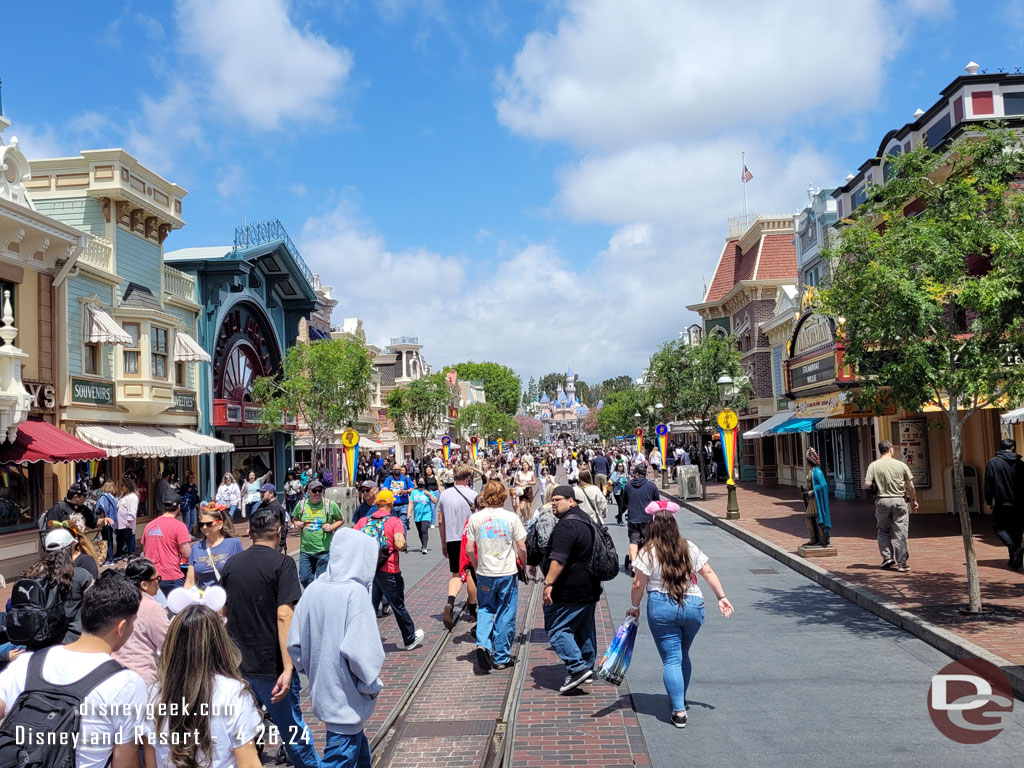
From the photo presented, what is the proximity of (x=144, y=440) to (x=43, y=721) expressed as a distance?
1912 centimetres

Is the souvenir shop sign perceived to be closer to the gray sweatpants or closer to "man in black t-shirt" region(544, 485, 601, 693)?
"man in black t-shirt" region(544, 485, 601, 693)

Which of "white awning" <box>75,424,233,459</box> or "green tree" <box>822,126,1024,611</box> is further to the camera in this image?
"white awning" <box>75,424,233,459</box>

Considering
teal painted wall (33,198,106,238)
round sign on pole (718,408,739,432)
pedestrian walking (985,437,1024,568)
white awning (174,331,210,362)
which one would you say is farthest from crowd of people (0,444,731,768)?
white awning (174,331,210,362)

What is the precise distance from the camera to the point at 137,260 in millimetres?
22250

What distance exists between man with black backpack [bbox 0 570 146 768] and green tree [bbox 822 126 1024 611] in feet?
25.8

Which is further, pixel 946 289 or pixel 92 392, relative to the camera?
pixel 92 392

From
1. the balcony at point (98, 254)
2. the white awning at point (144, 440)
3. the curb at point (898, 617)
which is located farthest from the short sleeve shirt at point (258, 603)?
the balcony at point (98, 254)

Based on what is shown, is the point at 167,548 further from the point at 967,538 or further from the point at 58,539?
the point at 967,538

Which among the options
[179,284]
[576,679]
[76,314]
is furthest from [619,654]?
[179,284]

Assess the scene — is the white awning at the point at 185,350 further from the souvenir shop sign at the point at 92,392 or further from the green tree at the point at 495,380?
the green tree at the point at 495,380

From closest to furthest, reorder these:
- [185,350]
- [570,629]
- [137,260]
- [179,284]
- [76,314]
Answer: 1. [570,629]
2. [76,314]
3. [137,260]
4. [185,350]
5. [179,284]

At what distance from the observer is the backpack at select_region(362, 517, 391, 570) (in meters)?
8.45

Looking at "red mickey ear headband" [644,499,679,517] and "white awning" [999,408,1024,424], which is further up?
"white awning" [999,408,1024,424]

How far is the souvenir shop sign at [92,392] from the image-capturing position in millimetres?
18422
